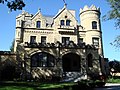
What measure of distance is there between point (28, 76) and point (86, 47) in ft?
36.4

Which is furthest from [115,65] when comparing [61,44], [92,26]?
[61,44]

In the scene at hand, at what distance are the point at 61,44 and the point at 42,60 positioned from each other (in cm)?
420

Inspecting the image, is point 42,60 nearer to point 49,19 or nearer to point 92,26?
point 49,19

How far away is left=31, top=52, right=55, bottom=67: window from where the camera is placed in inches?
1384

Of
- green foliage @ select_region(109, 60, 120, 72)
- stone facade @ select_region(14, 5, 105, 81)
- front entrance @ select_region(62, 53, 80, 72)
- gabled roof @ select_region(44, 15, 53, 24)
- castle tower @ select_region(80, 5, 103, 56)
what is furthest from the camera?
green foliage @ select_region(109, 60, 120, 72)

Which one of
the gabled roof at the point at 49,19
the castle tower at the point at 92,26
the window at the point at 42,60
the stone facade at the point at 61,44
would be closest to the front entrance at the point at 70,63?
the stone facade at the point at 61,44

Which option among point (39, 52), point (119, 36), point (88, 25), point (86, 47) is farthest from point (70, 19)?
point (119, 36)

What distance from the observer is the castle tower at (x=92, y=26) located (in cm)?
4312

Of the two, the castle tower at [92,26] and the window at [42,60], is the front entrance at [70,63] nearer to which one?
the window at [42,60]

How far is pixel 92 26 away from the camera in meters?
43.9

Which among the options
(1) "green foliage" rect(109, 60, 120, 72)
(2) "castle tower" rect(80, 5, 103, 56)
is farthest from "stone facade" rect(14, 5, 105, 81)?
(1) "green foliage" rect(109, 60, 120, 72)

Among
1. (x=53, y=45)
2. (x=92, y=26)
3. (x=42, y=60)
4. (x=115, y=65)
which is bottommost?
(x=115, y=65)

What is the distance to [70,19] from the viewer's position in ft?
145

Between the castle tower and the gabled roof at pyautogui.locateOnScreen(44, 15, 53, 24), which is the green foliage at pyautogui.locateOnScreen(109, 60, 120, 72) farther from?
the gabled roof at pyautogui.locateOnScreen(44, 15, 53, 24)
